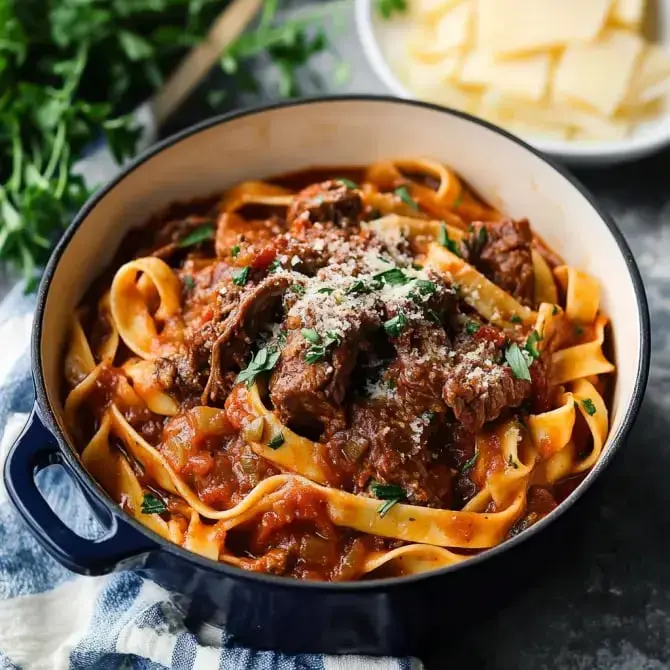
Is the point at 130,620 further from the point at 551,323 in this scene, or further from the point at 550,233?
the point at 550,233

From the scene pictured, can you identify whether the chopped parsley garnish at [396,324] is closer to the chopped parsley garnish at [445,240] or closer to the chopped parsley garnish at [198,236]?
the chopped parsley garnish at [445,240]

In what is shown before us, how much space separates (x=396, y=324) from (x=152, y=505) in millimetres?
1267

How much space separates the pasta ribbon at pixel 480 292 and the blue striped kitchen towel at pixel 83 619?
1521 mm

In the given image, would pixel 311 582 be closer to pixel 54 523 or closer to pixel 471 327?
pixel 54 523

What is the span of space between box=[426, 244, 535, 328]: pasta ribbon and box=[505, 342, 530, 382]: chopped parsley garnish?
0.20m

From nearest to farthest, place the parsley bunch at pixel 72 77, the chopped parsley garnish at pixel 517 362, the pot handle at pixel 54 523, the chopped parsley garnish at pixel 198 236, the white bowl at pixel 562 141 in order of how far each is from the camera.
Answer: the pot handle at pixel 54 523 < the chopped parsley garnish at pixel 517 362 < the chopped parsley garnish at pixel 198 236 < the parsley bunch at pixel 72 77 < the white bowl at pixel 562 141

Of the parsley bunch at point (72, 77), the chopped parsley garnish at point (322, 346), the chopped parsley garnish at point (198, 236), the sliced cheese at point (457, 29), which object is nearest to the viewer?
the chopped parsley garnish at point (322, 346)

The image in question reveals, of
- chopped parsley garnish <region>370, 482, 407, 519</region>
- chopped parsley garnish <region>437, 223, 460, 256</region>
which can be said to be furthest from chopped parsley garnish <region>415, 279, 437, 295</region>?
chopped parsley garnish <region>370, 482, 407, 519</region>

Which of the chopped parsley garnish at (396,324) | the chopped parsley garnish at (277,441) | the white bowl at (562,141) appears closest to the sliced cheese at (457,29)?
the white bowl at (562,141)

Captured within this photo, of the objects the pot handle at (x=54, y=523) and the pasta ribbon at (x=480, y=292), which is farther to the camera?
the pasta ribbon at (x=480, y=292)

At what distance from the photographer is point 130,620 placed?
159 inches

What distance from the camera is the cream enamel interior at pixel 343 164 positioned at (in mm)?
4441

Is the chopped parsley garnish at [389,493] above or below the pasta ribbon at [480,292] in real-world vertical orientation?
below

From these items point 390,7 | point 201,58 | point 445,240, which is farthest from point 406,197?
point 201,58
